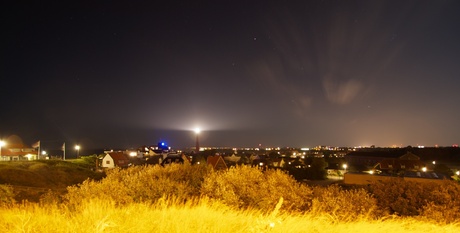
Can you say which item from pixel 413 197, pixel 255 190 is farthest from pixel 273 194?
pixel 413 197

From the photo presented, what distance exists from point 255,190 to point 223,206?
229 cm

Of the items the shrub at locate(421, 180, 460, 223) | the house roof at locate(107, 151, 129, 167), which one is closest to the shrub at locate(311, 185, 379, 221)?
the shrub at locate(421, 180, 460, 223)

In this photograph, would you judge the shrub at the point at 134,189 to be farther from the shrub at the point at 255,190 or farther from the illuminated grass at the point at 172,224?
the illuminated grass at the point at 172,224

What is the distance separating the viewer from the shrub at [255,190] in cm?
931

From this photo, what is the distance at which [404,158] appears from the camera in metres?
63.3

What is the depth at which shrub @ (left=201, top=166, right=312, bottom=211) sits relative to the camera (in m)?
9.31

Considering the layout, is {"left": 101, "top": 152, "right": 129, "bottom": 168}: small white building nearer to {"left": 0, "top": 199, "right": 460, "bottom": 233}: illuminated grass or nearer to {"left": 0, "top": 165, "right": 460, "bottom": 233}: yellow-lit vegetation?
{"left": 0, "top": 165, "right": 460, "bottom": 233}: yellow-lit vegetation

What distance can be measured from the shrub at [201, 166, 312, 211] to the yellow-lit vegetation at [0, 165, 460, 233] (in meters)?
0.03

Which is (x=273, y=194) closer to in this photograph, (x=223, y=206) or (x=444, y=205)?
(x=223, y=206)

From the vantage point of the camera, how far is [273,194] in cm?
966

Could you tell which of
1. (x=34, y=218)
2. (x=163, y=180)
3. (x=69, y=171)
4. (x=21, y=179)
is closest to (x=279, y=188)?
(x=163, y=180)

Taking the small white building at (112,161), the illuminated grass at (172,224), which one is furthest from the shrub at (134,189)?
the small white building at (112,161)

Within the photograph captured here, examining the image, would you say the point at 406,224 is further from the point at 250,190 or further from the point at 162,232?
the point at 162,232

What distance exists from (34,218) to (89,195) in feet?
11.9
